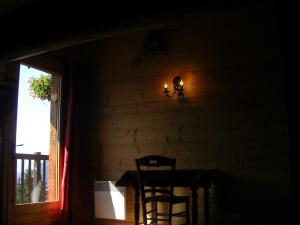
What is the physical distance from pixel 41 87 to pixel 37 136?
2.26ft

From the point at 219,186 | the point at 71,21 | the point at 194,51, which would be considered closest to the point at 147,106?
the point at 194,51

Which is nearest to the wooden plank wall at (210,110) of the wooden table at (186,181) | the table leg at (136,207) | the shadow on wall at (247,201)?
the shadow on wall at (247,201)

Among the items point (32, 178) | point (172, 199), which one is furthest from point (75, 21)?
point (32, 178)

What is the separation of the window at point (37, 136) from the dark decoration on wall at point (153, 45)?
1.32m

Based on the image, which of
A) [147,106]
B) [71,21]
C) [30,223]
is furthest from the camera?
[147,106]

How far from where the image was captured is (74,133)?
534 centimetres

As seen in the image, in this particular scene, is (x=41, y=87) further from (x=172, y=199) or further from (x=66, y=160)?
(x=172, y=199)

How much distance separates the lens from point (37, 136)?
508cm

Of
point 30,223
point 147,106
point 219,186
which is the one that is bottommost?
point 30,223

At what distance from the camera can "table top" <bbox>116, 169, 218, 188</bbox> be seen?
4.14 metres

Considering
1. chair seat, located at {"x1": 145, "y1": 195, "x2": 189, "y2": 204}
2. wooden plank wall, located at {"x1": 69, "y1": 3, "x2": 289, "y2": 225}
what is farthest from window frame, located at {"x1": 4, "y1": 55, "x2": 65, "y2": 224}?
chair seat, located at {"x1": 145, "y1": 195, "x2": 189, "y2": 204}

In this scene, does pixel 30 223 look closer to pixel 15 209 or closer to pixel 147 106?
pixel 15 209

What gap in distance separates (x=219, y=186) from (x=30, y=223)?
245cm

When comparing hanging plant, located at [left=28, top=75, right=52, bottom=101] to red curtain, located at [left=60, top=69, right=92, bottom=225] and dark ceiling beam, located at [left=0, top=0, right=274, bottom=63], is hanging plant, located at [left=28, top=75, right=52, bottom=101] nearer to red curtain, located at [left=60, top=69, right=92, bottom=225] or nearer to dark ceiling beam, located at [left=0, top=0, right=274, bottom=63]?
red curtain, located at [left=60, top=69, right=92, bottom=225]
